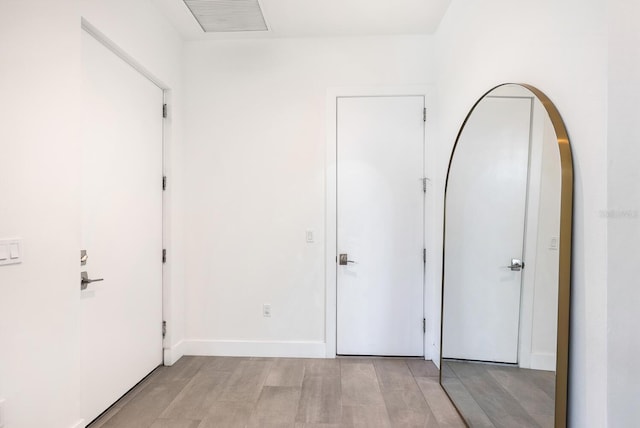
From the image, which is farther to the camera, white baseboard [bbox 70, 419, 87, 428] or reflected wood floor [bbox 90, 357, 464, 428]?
reflected wood floor [bbox 90, 357, 464, 428]

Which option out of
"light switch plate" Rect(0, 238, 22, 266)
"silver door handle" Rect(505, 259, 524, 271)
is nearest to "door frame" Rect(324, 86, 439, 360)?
"silver door handle" Rect(505, 259, 524, 271)

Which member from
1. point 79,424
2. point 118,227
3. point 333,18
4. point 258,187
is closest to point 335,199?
point 258,187

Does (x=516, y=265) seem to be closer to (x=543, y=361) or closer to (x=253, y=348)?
(x=543, y=361)

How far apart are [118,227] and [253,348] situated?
4.94 feet

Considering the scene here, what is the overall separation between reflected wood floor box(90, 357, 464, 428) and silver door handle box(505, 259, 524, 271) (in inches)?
42.0

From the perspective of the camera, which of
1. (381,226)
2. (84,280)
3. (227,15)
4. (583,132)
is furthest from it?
(381,226)

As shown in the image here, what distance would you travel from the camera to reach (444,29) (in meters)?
2.44

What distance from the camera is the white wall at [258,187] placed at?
8.95 feet

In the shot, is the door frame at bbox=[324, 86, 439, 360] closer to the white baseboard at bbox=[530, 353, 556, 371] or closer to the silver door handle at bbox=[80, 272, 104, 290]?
the white baseboard at bbox=[530, 353, 556, 371]

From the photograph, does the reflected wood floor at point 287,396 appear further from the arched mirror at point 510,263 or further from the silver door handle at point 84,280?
the silver door handle at point 84,280

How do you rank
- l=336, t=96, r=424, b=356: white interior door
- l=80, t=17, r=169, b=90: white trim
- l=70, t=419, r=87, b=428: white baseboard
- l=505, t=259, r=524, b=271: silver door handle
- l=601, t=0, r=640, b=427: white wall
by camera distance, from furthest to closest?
l=336, t=96, r=424, b=356: white interior door → l=80, t=17, r=169, b=90: white trim → l=70, t=419, r=87, b=428: white baseboard → l=505, t=259, r=524, b=271: silver door handle → l=601, t=0, r=640, b=427: white wall

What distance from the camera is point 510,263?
4.91 feet

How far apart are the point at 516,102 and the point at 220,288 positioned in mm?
2552

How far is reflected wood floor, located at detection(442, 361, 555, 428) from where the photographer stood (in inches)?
48.9
